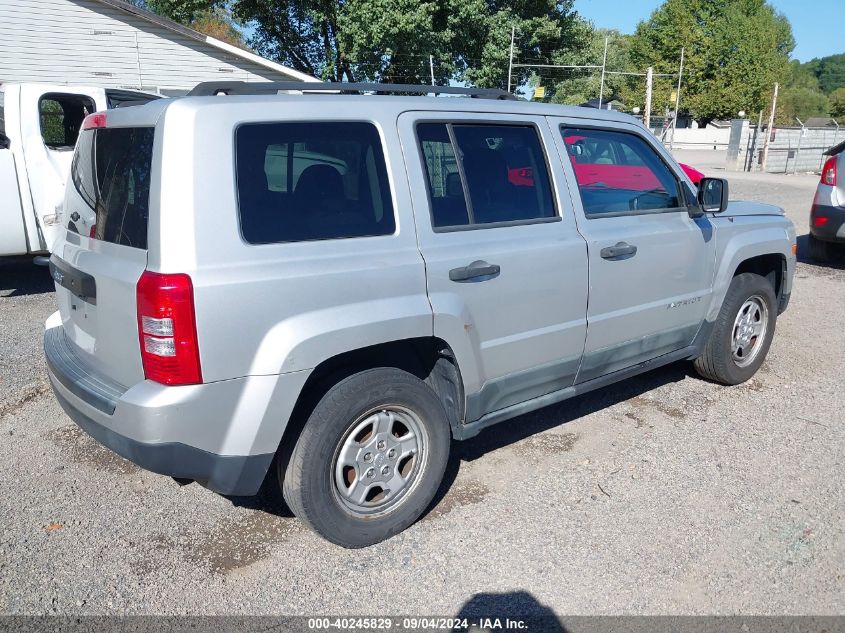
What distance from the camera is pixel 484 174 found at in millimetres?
3467

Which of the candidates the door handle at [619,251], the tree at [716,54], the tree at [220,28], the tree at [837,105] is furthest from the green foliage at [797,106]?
the door handle at [619,251]

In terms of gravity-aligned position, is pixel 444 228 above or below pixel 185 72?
below

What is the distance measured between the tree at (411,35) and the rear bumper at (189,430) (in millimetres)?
23151

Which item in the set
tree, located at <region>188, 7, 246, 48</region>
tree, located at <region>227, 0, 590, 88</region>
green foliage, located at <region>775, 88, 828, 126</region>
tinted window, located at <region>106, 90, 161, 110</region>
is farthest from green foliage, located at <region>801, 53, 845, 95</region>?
tinted window, located at <region>106, 90, 161, 110</region>

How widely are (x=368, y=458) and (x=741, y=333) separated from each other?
126 inches

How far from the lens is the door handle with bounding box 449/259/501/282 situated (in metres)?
3.21

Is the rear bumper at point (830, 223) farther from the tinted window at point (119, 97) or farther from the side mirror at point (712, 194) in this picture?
the tinted window at point (119, 97)

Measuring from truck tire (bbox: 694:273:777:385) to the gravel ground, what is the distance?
1.10 ft

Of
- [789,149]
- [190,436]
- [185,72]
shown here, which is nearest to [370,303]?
[190,436]

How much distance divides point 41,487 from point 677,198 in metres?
3.92

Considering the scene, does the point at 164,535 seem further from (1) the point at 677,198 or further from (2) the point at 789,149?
(2) the point at 789,149

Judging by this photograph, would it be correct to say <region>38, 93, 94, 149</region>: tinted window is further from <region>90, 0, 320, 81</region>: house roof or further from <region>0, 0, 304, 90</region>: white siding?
<region>90, 0, 320, 81</region>: house roof

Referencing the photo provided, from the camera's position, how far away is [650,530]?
3.38m

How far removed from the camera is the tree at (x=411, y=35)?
24.5m
